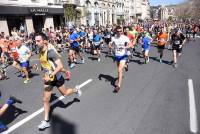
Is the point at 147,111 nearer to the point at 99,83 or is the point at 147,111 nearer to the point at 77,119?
the point at 77,119

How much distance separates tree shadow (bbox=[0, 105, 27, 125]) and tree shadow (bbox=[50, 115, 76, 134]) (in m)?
1.06

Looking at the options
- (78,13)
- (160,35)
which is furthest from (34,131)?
(78,13)

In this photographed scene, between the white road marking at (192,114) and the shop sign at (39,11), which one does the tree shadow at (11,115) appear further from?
the shop sign at (39,11)

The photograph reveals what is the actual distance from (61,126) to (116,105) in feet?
5.83

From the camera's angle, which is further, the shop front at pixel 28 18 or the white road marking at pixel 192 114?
the shop front at pixel 28 18

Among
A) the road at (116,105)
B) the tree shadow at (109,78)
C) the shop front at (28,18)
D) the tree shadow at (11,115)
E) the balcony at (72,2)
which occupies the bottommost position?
the tree shadow at (11,115)

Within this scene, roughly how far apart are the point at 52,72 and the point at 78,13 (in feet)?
126

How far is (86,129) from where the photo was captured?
573 cm

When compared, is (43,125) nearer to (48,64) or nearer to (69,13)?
(48,64)

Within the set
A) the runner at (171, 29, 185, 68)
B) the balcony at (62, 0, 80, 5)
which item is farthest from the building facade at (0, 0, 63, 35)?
the runner at (171, 29, 185, 68)

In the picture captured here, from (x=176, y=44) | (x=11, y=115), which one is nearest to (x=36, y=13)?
(x=176, y=44)

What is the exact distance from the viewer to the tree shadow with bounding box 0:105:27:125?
6.54 m

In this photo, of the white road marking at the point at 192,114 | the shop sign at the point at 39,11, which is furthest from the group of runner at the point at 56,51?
the shop sign at the point at 39,11

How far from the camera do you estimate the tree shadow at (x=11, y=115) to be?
→ 257 inches
